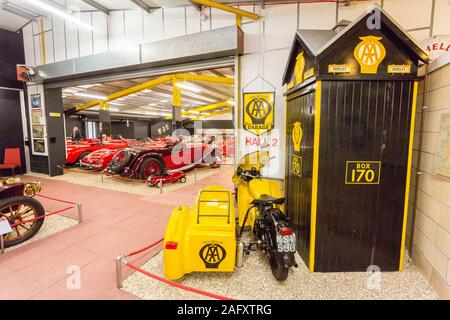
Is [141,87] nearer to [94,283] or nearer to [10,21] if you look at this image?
[10,21]

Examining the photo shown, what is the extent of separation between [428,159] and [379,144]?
1.93ft

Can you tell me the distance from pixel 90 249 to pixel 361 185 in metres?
3.32

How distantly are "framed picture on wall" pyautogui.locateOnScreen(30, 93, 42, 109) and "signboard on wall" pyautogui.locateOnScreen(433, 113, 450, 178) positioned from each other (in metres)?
9.37

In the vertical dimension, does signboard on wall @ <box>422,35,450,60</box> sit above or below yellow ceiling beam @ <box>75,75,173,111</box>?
below

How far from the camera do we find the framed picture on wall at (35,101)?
7051mm

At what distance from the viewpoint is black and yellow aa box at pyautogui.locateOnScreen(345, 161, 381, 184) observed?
2.28 meters

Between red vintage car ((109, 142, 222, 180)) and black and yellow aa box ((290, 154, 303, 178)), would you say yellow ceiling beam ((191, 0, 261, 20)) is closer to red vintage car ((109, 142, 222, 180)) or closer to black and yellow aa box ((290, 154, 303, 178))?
black and yellow aa box ((290, 154, 303, 178))

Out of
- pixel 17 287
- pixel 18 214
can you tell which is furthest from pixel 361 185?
pixel 18 214

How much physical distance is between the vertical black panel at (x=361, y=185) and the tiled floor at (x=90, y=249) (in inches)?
84.4

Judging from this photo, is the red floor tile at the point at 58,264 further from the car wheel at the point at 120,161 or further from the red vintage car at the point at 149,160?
the car wheel at the point at 120,161

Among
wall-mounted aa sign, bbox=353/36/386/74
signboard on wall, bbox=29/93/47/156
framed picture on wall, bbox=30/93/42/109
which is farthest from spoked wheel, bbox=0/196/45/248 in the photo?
framed picture on wall, bbox=30/93/42/109

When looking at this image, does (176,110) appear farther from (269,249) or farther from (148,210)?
(269,249)

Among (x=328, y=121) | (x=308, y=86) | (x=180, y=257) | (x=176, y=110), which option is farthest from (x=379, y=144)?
(x=176, y=110)
